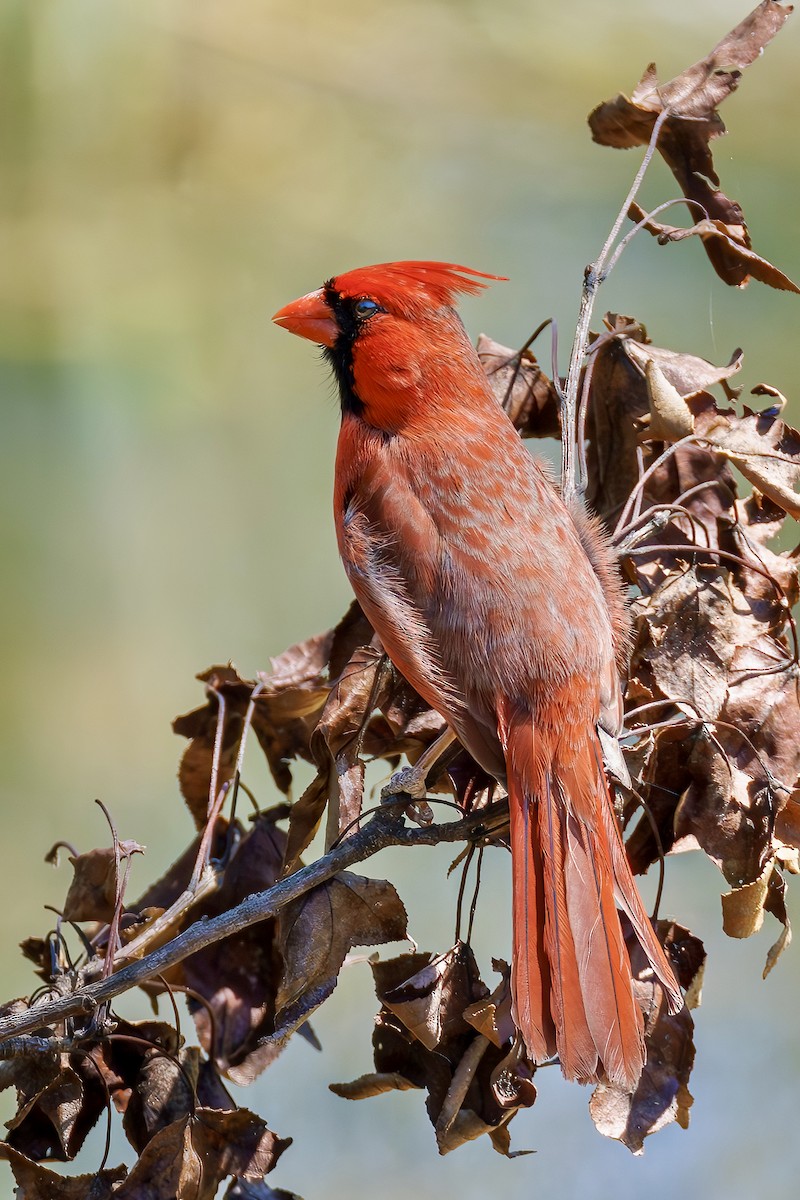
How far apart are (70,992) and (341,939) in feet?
0.81

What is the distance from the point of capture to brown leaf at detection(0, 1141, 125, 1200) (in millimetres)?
1021

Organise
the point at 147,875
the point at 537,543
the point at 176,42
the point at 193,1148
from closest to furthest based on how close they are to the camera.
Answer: the point at 193,1148, the point at 537,543, the point at 147,875, the point at 176,42

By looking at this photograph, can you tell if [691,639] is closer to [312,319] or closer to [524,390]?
[524,390]

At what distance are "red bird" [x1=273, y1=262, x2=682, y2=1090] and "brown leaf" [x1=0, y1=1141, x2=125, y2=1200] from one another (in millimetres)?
407

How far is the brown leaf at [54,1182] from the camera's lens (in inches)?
40.2

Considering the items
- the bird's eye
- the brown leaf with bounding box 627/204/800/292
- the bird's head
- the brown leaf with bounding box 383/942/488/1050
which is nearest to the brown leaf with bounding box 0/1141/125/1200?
the brown leaf with bounding box 383/942/488/1050

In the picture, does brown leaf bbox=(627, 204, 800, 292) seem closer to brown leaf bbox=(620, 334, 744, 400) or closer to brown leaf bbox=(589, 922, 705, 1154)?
brown leaf bbox=(620, 334, 744, 400)

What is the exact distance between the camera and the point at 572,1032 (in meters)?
0.93

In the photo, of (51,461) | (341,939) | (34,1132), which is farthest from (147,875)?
(341,939)

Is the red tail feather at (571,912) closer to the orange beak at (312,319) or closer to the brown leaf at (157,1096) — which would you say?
the brown leaf at (157,1096)

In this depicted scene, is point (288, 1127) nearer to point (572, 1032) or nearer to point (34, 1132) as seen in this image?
point (34, 1132)

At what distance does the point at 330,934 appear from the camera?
101 cm

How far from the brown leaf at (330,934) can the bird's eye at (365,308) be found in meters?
0.63

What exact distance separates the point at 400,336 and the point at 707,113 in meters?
0.40
